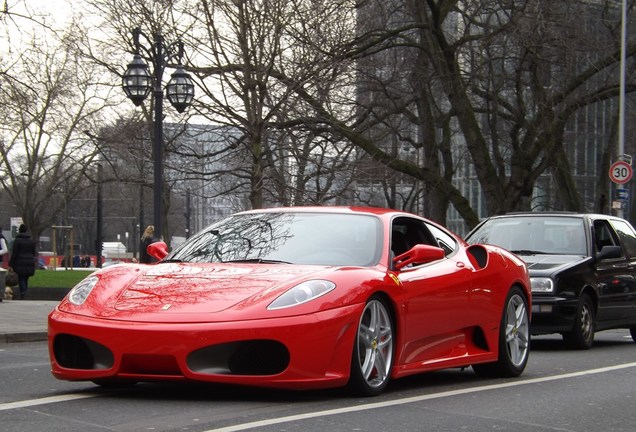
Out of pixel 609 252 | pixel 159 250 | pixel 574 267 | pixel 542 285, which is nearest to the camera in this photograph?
pixel 159 250

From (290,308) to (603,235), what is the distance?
906 cm

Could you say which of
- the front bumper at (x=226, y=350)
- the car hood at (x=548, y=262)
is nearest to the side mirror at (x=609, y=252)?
the car hood at (x=548, y=262)

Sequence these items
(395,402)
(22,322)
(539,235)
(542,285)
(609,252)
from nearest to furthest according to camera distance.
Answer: (395,402) → (542,285) → (609,252) → (539,235) → (22,322)

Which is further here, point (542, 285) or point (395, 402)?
point (542, 285)

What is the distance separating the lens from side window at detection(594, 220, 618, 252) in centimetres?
1520

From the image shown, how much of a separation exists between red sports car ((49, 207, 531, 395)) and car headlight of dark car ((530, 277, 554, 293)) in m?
4.38

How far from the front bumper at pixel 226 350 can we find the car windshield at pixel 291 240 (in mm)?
879

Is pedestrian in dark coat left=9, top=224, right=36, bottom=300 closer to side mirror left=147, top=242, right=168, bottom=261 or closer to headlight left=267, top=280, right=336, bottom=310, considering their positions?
side mirror left=147, top=242, right=168, bottom=261

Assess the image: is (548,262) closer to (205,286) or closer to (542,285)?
(542,285)

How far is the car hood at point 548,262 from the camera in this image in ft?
45.8

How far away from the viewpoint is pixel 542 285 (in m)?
13.8

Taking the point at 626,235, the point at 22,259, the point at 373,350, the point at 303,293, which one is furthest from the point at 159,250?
the point at 22,259

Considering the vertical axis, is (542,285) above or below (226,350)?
above

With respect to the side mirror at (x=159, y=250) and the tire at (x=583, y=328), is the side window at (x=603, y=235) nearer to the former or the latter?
the tire at (x=583, y=328)
